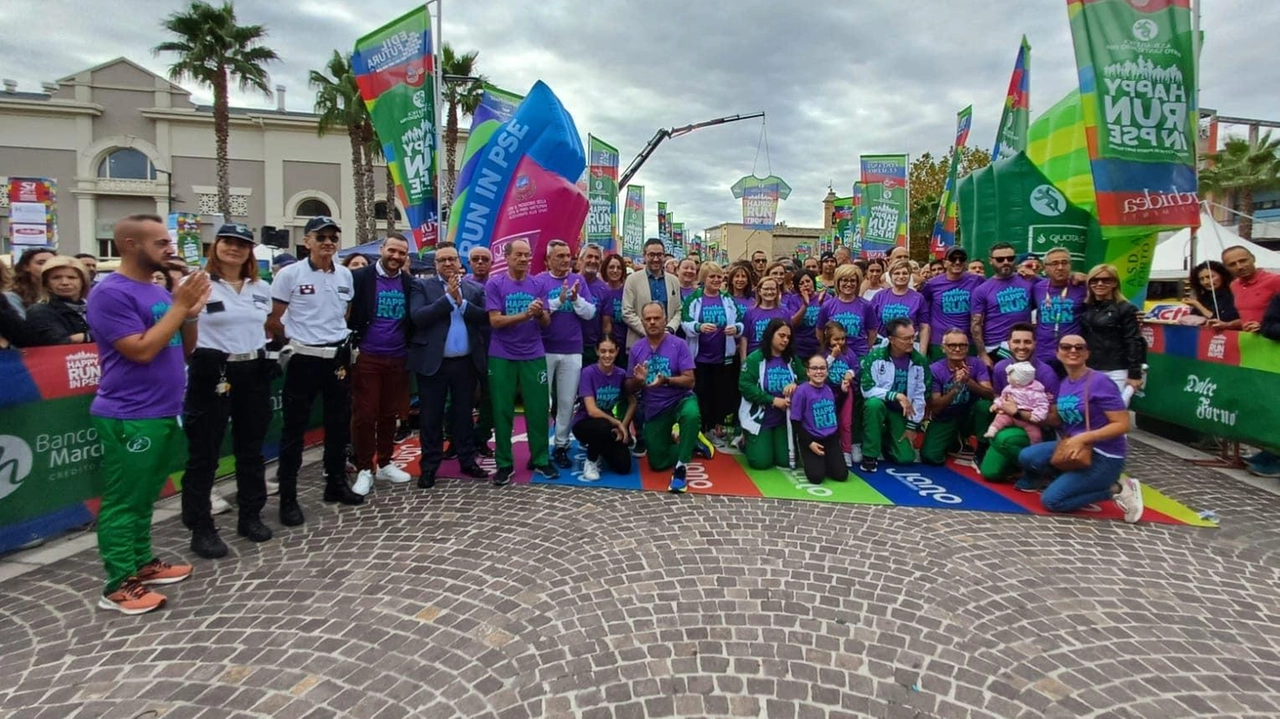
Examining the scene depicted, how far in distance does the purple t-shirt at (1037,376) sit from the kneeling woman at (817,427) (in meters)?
1.64

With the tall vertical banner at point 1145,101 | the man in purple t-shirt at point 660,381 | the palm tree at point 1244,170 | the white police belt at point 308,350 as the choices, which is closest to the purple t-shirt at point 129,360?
the white police belt at point 308,350

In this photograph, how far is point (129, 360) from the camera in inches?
126

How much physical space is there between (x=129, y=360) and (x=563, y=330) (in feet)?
10.7

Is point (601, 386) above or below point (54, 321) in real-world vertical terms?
below

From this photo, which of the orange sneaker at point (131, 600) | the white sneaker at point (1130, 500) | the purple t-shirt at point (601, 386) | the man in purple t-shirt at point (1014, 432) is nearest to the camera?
the orange sneaker at point (131, 600)

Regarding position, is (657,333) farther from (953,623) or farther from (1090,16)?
(1090,16)

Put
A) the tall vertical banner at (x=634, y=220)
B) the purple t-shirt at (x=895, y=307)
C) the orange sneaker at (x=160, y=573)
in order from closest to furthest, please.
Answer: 1. the orange sneaker at (x=160, y=573)
2. the purple t-shirt at (x=895, y=307)
3. the tall vertical banner at (x=634, y=220)

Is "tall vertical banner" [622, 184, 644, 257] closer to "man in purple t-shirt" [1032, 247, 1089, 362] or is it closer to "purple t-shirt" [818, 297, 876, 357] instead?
"purple t-shirt" [818, 297, 876, 357]

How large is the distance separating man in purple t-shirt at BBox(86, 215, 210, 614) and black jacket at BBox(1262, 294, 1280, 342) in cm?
809

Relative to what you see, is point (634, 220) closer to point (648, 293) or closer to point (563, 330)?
point (648, 293)

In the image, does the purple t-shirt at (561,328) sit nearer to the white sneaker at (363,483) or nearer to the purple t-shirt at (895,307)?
the white sneaker at (363,483)

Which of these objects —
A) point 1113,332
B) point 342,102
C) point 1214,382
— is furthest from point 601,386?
point 342,102

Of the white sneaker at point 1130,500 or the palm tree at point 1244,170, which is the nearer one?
the white sneaker at point 1130,500

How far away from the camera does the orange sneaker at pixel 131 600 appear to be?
3.19 m
